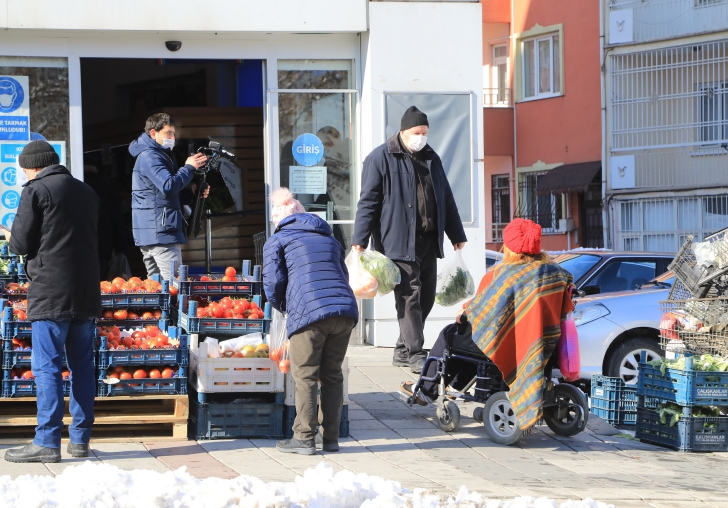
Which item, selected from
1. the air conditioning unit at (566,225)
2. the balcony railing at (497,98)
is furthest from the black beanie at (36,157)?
the balcony railing at (497,98)

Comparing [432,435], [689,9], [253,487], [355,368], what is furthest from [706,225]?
[253,487]

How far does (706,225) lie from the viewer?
27.6m

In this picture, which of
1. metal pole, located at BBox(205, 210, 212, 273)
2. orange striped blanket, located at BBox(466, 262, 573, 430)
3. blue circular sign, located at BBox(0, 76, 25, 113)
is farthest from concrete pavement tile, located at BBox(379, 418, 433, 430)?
blue circular sign, located at BBox(0, 76, 25, 113)

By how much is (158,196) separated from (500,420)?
3830 millimetres

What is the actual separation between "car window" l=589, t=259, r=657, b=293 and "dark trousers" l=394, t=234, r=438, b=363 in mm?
3326

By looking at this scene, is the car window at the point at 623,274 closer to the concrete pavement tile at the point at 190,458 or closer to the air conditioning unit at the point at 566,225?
the concrete pavement tile at the point at 190,458

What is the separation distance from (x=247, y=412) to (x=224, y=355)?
0.45m

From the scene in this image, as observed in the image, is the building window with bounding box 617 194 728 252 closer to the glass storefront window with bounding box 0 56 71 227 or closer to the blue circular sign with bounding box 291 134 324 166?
the blue circular sign with bounding box 291 134 324 166

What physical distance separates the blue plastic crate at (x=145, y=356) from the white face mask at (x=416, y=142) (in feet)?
9.76

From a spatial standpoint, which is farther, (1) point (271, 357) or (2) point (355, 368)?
(2) point (355, 368)

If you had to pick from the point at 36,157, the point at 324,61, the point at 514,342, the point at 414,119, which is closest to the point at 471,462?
the point at 514,342

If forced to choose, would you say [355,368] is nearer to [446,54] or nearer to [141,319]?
[141,319]

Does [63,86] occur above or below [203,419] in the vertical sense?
above

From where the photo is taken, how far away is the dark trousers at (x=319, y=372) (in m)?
7.62
